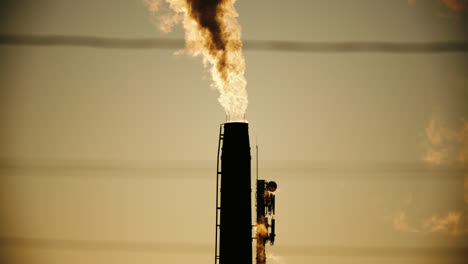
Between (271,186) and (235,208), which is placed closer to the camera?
(235,208)

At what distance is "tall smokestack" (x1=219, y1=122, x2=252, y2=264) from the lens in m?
28.4

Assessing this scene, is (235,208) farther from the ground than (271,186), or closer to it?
closer to it

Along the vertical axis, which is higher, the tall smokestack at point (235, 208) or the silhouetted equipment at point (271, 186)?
the silhouetted equipment at point (271, 186)

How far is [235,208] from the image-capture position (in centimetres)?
2842

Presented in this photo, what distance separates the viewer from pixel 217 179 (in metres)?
28.8

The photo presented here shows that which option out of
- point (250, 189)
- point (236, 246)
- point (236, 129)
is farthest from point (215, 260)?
point (236, 129)

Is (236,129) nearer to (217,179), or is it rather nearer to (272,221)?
(217,179)

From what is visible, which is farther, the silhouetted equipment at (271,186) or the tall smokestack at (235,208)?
the silhouetted equipment at (271,186)

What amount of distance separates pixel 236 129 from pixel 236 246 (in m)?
4.24

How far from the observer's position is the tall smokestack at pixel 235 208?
28.4m

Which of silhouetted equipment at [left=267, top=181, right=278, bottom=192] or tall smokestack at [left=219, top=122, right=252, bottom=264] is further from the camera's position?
silhouetted equipment at [left=267, top=181, right=278, bottom=192]

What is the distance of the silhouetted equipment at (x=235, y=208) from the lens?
2838 cm

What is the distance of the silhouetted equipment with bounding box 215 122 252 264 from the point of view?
28.4m

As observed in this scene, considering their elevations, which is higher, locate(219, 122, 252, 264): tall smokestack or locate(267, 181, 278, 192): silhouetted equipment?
locate(267, 181, 278, 192): silhouetted equipment
